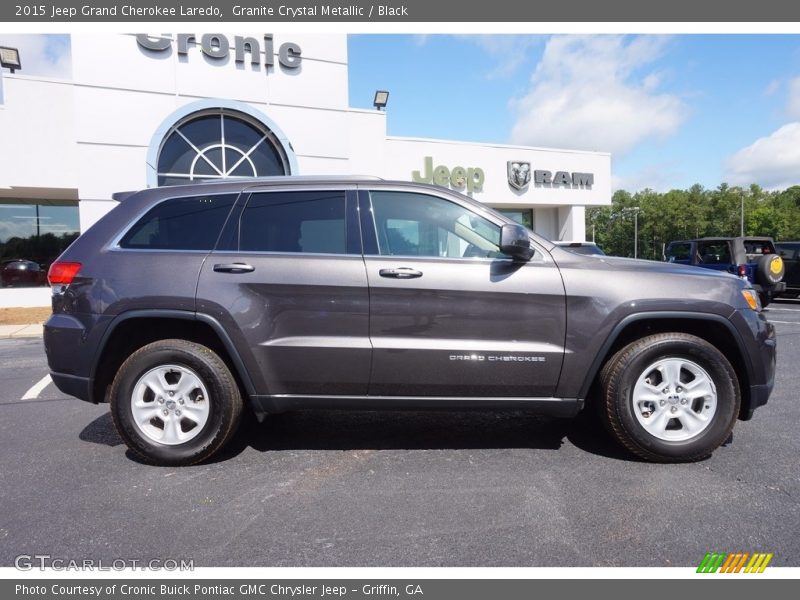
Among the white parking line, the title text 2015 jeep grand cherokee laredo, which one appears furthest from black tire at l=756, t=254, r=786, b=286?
the white parking line

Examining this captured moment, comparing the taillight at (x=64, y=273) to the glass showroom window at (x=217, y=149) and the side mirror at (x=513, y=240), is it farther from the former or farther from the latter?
the glass showroom window at (x=217, y=149)

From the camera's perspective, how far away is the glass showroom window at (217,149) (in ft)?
45.1

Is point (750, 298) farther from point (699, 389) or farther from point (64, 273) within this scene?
point (64, 273)

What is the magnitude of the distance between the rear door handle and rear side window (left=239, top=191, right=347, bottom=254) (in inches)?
5.3

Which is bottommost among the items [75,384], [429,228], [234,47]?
[75,384]

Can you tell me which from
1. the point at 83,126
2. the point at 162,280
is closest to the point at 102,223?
the point at 162,280

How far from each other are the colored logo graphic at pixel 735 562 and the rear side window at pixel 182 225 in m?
3.34

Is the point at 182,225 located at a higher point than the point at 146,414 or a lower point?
higher

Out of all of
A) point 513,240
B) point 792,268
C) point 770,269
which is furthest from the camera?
point 792,268

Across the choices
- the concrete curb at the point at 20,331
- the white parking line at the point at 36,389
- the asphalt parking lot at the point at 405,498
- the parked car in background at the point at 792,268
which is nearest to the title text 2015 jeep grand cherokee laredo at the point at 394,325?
the asphalt parking lot at the point at 405,498

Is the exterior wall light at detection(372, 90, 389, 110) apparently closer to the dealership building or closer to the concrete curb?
the dealership building

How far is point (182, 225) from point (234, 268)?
568mm

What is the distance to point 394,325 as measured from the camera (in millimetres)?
3379

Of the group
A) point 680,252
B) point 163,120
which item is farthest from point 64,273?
point 680,252
